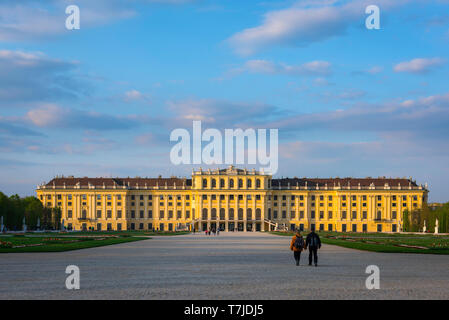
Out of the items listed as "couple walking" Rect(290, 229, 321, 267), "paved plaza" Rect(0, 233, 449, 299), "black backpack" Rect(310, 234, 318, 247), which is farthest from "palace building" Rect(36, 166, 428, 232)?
"paved plaza" Rect(0, 233, 449, 299)

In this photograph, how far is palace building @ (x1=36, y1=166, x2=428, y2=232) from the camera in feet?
436

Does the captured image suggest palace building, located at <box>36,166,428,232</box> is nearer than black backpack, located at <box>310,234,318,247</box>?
No

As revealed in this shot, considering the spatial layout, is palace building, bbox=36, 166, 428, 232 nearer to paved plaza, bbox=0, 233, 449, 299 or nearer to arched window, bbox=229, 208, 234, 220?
arched window, bbox=229, 208, 234, 220

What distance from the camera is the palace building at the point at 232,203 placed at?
13288 centimetres

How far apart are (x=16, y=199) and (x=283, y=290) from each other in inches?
3496

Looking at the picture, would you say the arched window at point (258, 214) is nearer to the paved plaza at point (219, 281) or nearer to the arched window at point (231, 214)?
the arched window at point (231, 214)

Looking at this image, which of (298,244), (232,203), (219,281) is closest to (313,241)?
(298,244)

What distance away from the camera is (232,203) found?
443ft
